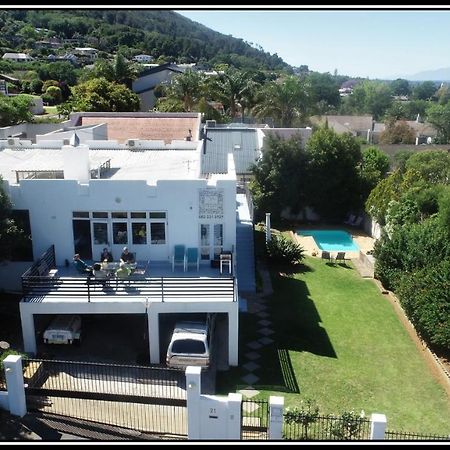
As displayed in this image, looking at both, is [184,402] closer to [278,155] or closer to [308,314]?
[308,314]

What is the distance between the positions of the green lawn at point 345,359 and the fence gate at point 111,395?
1713 millimetres

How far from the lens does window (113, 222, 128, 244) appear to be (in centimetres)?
1775

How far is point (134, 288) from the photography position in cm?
1598

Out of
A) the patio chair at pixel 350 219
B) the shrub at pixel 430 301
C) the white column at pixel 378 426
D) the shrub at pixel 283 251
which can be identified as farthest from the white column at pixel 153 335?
the patio chair at pixel 350 219

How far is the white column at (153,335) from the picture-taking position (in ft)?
49.7

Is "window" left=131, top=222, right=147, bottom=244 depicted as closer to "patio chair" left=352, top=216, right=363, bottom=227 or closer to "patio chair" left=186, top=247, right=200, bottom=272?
"patio chair" left=186, top=247, right=200, bottom=272

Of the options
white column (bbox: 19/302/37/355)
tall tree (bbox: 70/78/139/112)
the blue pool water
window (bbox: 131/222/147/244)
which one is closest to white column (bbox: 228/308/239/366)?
window (bbox: 131/222/147/244)

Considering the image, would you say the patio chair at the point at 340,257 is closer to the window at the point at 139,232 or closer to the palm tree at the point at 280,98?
the window at the point at 139,232

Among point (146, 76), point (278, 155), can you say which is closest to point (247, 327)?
point (278, 155)

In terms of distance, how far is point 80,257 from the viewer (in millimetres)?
18141

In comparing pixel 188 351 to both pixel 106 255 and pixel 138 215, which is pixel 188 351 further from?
pixel 138 215

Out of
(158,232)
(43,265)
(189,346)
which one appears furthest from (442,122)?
(189,346)

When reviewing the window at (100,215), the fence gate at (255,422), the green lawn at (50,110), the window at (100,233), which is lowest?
the fence gate at (255,422)

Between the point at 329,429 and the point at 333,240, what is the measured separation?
63.9 ft
